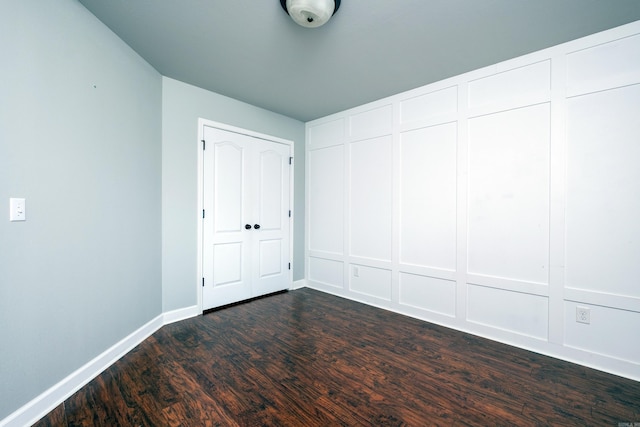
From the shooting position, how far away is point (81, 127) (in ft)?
6.45

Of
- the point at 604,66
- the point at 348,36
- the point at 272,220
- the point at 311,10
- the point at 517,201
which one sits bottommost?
the point at 272,220

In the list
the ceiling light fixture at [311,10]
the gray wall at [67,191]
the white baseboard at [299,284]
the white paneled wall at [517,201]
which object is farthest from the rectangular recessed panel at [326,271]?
the ceiling light fixture at [311,10]

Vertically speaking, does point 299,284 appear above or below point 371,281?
below

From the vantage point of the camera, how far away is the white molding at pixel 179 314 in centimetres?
296

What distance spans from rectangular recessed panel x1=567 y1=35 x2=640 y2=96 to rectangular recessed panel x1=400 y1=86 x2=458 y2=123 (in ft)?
3.01

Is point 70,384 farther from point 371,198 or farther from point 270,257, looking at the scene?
point 371,198

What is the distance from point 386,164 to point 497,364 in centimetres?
230

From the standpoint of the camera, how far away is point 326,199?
164 inches

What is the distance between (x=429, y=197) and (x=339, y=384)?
211cm

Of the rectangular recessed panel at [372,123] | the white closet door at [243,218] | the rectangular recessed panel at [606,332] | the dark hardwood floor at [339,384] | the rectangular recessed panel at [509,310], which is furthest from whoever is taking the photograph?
the rectangular recessed panel at [372,123]

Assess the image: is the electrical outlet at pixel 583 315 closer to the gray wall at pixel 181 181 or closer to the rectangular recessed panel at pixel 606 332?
the rectangular recessed panel at pixel 606 332

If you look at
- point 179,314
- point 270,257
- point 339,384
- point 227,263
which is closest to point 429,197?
point 339,384

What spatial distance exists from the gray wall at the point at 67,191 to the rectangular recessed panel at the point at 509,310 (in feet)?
10.7

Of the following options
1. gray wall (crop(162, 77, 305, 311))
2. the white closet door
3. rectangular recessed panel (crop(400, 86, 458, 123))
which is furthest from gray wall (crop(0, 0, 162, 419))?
rectangular recessed panel (crop(400, 86, 458, 123))
